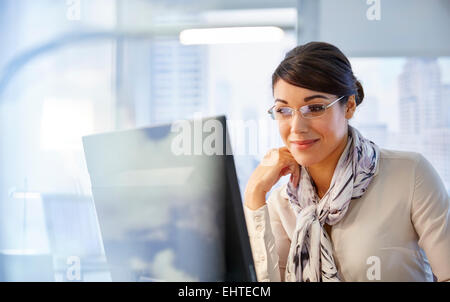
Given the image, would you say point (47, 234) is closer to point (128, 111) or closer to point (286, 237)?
point (128, 111)

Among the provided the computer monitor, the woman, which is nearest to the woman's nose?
the woman

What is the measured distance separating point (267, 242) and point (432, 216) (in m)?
0.35

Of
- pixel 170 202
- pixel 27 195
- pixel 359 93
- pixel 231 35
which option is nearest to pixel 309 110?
pixel 359 93

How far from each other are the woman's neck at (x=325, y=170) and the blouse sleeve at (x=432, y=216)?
163 mm

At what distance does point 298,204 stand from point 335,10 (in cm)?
44

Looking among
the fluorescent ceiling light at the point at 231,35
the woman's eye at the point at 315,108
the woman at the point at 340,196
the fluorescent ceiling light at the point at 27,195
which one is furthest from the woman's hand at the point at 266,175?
the fluorescent ceiling light at the point at 27,195

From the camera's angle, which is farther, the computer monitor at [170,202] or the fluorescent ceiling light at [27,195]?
the fluorescent ceiling light at [27,195]

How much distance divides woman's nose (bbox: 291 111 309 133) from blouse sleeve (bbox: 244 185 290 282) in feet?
0.60

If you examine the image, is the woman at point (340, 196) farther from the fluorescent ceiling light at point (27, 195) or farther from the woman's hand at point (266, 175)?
the fluorescent ceiling light at point (27, 195)

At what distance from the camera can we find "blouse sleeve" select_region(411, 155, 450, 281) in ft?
2.81

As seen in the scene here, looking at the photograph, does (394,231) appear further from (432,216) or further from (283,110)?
(283,110)

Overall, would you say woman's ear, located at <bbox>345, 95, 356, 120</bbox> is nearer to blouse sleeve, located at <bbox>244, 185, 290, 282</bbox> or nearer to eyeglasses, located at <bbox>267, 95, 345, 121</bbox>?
eyeglasses, located at <bbox>267, 95, 345, 121</bbox>

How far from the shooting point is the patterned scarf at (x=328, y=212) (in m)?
0.89

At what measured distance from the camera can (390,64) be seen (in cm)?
90
